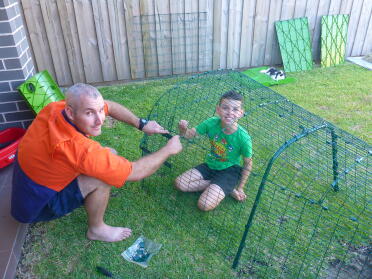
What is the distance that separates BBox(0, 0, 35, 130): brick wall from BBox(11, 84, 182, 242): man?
1.55 m

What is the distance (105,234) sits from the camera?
8.46 ft

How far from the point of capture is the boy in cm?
272

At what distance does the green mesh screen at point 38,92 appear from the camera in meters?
3.48

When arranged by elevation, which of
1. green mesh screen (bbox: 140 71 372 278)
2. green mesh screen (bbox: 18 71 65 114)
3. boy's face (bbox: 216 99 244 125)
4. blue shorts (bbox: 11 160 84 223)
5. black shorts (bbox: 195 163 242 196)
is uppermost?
boy's face (bbox: 216 99 244 125)

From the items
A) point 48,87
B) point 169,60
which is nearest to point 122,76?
point 169,60

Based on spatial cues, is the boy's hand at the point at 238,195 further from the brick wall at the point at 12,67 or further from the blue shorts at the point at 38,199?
the brick wall at the point at 12,67

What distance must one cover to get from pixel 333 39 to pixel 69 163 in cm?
601

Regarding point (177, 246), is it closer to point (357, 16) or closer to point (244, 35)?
point (244, 35)

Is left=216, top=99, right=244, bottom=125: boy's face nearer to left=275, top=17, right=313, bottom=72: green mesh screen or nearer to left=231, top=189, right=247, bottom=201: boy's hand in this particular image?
left=231, top=189, right=247, bottom=201: boy's hand

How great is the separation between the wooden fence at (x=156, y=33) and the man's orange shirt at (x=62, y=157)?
11.5ft

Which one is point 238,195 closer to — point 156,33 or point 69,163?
point 69,163

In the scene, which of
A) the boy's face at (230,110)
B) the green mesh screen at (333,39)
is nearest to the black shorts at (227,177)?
the boy's face at (230,110)

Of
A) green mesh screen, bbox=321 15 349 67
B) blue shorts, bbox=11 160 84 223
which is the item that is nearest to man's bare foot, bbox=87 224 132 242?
blue shorts, bbox=11 160 84 223

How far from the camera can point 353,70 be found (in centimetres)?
613
